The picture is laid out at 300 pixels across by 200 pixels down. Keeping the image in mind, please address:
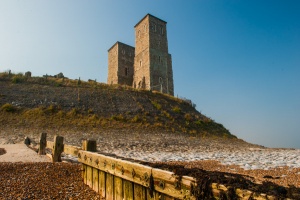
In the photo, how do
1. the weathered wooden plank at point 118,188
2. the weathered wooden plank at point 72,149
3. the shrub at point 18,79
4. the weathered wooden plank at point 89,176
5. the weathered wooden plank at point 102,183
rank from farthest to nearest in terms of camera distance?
the shrub at point 18,79 → the weathered wooden plank at point 72,149 → the weathered wooden plank at point 89,176 → the weathered wooden plank at point 102,183 → the weathered wooden plank at point 118,188

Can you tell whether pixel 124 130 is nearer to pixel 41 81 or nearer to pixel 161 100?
pixel 161 100

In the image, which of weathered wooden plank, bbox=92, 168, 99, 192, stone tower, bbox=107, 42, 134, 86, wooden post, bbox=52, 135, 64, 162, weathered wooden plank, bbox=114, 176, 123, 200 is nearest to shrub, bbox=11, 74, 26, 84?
stone tower, bbox=107, 42, 134, 86

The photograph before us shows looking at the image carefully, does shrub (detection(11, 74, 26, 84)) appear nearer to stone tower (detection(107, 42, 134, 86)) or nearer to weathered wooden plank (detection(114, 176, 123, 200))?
stone tower (detection(107, 42, 134, 86))

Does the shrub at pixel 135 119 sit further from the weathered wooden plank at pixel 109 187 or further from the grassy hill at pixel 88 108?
the weathered wooden plank at pixel 109 187

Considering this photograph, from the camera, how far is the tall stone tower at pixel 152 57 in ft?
151

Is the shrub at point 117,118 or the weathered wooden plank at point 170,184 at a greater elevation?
the shrub at point 117,118

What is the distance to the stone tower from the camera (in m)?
54.3

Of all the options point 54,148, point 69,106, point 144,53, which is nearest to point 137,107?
point 69,106

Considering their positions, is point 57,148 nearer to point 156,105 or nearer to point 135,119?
point 135,119

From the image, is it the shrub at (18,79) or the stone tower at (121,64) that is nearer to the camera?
the shrub at (18,79)

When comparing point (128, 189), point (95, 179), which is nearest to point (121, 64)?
point (95, 179)

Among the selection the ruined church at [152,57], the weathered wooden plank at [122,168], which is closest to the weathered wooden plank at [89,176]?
the weathered wooden plank at [122,168]

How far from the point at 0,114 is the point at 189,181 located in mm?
27829

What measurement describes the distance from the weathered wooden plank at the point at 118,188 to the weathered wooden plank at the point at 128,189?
0.12 meters
